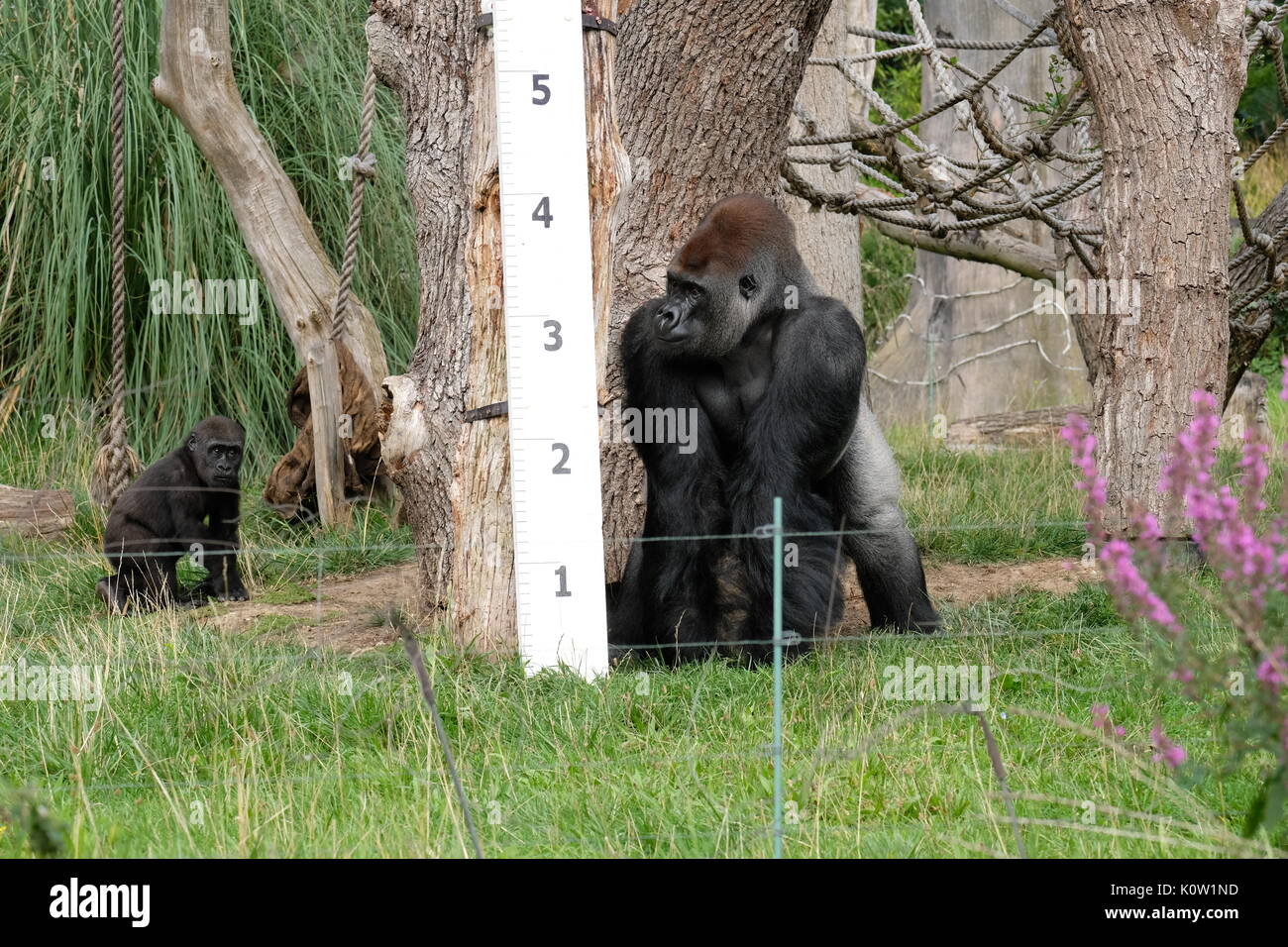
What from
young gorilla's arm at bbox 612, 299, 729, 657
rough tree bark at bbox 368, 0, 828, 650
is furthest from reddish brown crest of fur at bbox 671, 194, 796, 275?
rough tree bark at bbox 368, 0, 828, 650

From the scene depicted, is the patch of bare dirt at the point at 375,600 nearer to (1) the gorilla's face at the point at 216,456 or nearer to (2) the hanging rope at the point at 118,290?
(1) the gorilla's face at the point at 216,456

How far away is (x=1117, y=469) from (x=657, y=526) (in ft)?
5.35

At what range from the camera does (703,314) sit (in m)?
4.11

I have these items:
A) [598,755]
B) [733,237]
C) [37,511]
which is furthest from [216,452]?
[598,755]

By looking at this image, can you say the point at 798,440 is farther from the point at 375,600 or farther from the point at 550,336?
the point at 375,600

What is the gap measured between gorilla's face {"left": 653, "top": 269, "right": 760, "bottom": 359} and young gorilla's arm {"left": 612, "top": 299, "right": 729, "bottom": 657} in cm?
10

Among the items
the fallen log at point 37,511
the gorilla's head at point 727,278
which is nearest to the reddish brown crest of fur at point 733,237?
the gorilla's head at point 727,278

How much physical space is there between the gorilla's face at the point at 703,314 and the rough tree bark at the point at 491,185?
0.64 ft

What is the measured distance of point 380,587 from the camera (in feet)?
17.4

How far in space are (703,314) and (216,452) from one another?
7.69 ft

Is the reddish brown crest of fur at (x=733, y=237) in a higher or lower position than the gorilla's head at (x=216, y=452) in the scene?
higher

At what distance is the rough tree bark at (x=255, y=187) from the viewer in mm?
5883

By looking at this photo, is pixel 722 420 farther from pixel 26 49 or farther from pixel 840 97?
pixel 26 49

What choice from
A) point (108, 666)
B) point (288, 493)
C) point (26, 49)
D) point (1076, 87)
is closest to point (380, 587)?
point (288, 493)
